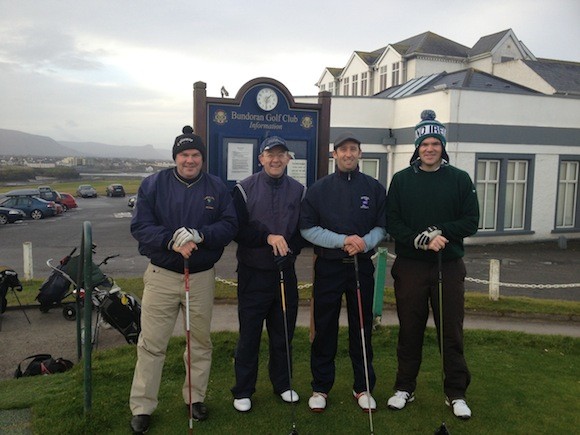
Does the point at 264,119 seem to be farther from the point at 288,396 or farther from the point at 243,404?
the point at 243,404

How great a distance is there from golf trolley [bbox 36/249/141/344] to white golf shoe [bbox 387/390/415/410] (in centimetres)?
305

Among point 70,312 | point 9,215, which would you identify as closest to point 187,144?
point 70,312

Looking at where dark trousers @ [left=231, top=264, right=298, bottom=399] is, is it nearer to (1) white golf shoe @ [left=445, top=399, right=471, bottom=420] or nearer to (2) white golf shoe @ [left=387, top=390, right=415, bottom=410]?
(2) white golf shoe @ [left=387, top=390, right=415, bottom=410]

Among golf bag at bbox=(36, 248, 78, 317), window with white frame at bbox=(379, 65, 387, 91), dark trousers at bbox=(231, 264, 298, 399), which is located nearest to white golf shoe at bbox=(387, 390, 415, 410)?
dark trousers at bbox=(231, 264, 298, 399)

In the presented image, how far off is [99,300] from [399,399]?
414 centimetres

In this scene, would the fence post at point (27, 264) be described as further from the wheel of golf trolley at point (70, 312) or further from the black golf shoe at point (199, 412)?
the black golf shoe at point (199, 412)

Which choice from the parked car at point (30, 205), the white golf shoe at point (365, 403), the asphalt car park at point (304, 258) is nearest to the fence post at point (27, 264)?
the asphalt car park at point (304, 258)

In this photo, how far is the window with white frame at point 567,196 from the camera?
65.2 ft

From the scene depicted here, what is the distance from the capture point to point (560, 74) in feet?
94.0

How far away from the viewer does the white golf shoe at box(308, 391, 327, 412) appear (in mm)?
4102

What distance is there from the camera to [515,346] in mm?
5957

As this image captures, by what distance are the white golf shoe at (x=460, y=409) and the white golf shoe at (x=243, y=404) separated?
1.61 metres

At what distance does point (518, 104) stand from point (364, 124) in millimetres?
5499

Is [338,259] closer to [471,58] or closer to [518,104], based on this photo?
[518,104]
